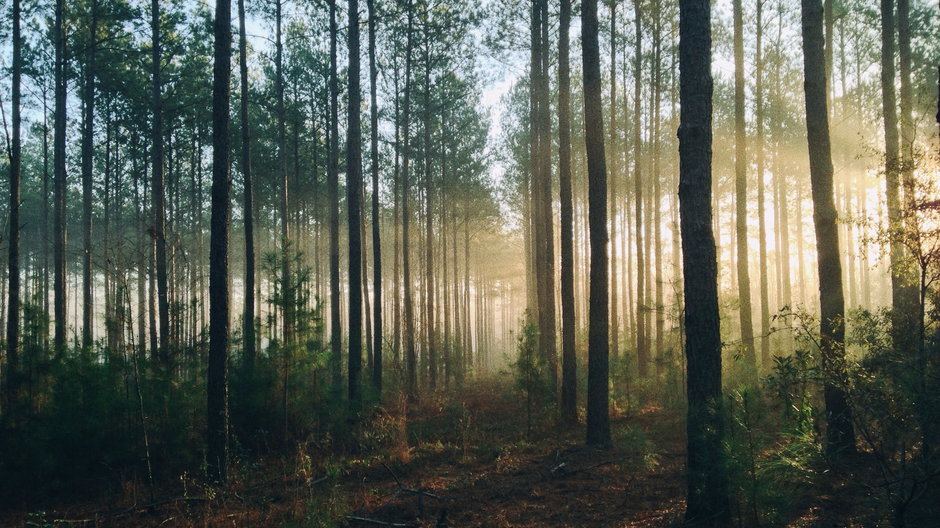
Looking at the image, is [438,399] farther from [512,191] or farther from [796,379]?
[512,191]

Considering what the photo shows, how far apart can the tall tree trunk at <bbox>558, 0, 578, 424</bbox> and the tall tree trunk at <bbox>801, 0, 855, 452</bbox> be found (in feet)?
14.8

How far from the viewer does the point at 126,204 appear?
1195 inches

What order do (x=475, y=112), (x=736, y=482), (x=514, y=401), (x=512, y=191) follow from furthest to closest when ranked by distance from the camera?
(x=512, y=191) → (x=475, y=112) → (x=514, y=401) → (x=736, y=482)

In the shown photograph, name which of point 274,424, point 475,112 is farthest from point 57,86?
point 475,112

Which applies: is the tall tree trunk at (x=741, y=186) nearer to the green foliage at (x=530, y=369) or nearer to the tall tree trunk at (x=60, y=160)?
the green foliage at (x=530, y=369)

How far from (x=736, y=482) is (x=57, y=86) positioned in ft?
68.5

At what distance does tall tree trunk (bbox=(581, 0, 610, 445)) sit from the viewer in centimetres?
942

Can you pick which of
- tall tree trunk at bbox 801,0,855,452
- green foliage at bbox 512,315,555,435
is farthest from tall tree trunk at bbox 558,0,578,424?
tall tree trunk at bbox 801,0,855,452

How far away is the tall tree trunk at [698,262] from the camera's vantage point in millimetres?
5543

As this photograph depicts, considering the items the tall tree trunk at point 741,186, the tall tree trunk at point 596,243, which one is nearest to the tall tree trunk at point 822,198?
the tall tree trunk at point 596,243

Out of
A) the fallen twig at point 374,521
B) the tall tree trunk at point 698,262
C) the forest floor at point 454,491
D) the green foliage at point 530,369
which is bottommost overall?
the forest floor at point 454,491

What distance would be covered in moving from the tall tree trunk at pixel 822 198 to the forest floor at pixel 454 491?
199cm

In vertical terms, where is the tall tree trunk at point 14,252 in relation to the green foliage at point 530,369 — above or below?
above

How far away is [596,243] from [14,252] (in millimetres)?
11658
